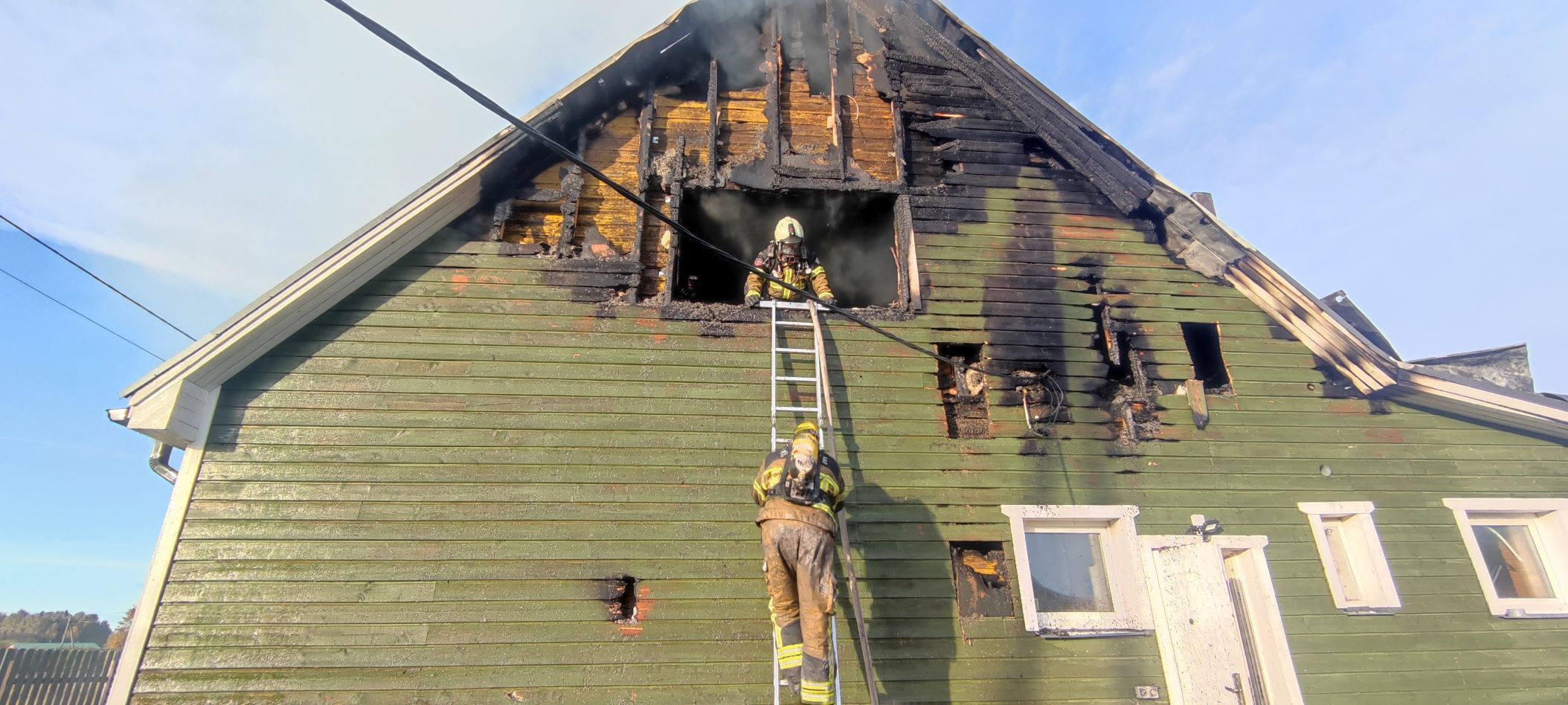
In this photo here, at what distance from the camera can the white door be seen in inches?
223

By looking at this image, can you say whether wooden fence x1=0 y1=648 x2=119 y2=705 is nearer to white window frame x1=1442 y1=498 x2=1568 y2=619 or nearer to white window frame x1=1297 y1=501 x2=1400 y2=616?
white window frame x1=1297 y1=501 x2=1400 y2=616

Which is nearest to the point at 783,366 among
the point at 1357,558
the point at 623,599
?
the point at 623,599

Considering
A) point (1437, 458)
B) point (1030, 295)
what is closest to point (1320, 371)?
point (1437, 458)

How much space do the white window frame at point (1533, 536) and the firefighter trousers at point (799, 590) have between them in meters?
6.13

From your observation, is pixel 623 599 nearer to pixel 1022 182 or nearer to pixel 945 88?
pixel 1022 182

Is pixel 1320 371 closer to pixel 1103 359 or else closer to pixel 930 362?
pixel 1103 359

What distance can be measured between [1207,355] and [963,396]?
2.88 metres

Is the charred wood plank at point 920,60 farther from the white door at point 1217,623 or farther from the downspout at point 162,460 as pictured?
the downspout at point 162,460

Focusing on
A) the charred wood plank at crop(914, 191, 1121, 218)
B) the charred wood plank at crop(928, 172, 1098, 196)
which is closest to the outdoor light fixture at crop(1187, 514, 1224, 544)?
the charred wood plank at crop(914, 191, 1121, 218)

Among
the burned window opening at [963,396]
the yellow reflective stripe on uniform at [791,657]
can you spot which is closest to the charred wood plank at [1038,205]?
the burned window opening at [963,396]

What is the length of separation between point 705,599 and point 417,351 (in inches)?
134

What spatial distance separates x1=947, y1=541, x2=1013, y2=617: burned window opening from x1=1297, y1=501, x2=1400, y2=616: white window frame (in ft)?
9.55

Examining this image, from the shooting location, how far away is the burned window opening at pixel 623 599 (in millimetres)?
5539

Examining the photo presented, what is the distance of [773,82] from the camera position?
763cm
